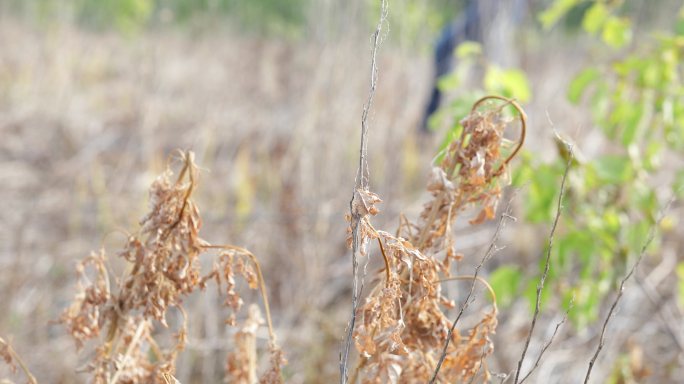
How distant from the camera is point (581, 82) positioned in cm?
154

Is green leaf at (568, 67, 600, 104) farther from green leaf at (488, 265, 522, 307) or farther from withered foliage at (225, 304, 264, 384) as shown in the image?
withered foliage at (225, 304, 264, 384)

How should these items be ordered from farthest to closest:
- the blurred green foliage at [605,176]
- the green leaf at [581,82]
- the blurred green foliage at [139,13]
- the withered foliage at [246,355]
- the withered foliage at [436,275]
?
the blurred green foliage at [139,13] < the green leaf at [581,82] < the blurred green foliage at [605,176] < the withered foliage at [246,355] < the withered foliage at [436,275]

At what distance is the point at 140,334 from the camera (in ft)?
2.55

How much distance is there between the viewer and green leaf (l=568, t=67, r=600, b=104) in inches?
59.7

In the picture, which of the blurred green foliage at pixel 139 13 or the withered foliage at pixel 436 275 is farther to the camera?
the blurred green foliage at pixel 139 13

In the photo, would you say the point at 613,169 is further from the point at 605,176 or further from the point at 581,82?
the point at 581,82

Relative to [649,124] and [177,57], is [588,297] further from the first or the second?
[177,57]

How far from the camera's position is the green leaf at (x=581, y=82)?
1515 millimetres

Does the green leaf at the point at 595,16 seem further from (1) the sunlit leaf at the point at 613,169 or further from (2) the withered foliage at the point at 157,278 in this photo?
(2) the withered foliage at the point at 157,278

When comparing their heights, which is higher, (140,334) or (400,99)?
(400,99)

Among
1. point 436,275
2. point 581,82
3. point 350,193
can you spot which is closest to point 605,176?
point 581,82

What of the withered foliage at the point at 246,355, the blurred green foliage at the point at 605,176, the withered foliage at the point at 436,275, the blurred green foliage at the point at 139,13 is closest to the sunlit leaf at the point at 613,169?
the blurred green foliage at the point at 605,176

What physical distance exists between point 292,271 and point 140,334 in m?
2.18

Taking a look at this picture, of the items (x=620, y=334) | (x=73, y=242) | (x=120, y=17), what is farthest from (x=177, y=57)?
(x=620, y=334)
